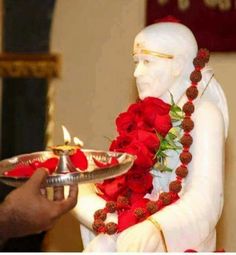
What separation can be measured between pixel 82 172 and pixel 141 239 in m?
0.39

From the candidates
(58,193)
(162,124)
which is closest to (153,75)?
(162,124)

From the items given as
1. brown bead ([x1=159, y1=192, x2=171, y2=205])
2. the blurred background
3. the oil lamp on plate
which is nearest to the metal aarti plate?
the oil lamp on plate

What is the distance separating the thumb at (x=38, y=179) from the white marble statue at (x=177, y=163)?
42 centimetres

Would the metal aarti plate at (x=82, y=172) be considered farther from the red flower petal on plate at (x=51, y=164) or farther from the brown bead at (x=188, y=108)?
the brown bead at (x=188, y=108)

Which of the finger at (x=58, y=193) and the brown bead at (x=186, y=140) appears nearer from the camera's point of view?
the finger at (x=58, y=193)

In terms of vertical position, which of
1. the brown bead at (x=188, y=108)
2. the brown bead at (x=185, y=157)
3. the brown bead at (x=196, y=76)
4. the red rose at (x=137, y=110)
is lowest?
the brown bead at (x=185, y=157)

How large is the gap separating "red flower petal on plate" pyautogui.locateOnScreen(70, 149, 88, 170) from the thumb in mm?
119

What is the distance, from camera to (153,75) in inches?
79.2

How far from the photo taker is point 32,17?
3.20 m

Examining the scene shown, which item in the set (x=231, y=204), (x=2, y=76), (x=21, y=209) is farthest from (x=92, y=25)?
(x=21, y=209)

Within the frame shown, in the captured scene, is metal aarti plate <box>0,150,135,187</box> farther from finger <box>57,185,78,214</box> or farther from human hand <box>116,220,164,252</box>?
human hand <box>116,220,164,252</box>

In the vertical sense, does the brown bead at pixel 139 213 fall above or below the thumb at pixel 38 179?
below

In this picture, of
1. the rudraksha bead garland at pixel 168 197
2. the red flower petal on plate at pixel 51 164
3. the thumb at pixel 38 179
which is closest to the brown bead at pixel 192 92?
the rudraksha bead garland at pixel 168 197

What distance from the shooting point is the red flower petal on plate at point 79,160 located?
62.6 inches
